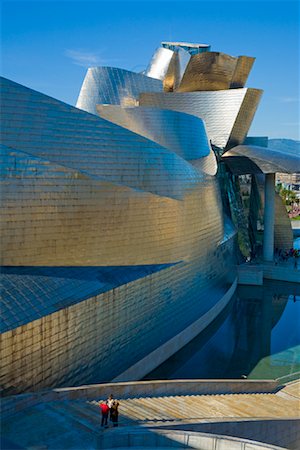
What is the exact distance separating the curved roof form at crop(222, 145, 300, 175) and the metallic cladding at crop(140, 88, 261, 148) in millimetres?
1149

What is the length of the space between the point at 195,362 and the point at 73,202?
25.5 feet

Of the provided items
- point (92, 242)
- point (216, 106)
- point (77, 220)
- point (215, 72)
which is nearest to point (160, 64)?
point (215, 72)

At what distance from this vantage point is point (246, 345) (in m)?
20.4

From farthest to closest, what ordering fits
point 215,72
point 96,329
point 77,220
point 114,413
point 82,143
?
point 215,72 < point 82,143 < point 77,220 < point 96,329 < point 114,413

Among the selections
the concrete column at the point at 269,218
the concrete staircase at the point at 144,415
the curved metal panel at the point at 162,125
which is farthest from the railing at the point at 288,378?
the concrete column at the point at 269,218

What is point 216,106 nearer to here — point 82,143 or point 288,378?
point 82,143

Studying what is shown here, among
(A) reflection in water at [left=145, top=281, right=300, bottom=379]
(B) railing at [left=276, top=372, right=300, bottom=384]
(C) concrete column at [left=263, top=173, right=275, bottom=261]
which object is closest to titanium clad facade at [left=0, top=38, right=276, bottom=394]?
(A) reflection in water at [left=145, top=281, right=300, bottom=379]

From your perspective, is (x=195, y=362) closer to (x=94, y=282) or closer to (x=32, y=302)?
(x=94, y=282)

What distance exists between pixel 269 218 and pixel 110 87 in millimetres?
12661

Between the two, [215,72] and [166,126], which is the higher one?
[215,72]

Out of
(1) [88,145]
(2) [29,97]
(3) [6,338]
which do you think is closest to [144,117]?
(1) [88,145]

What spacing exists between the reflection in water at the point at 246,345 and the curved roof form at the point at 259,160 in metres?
7.00

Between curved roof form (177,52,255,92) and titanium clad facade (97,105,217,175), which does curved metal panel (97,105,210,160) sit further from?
curved roof form (177,52,255,92)

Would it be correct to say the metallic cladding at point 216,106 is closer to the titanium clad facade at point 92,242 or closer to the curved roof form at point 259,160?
the curved roof form at point 259,160
